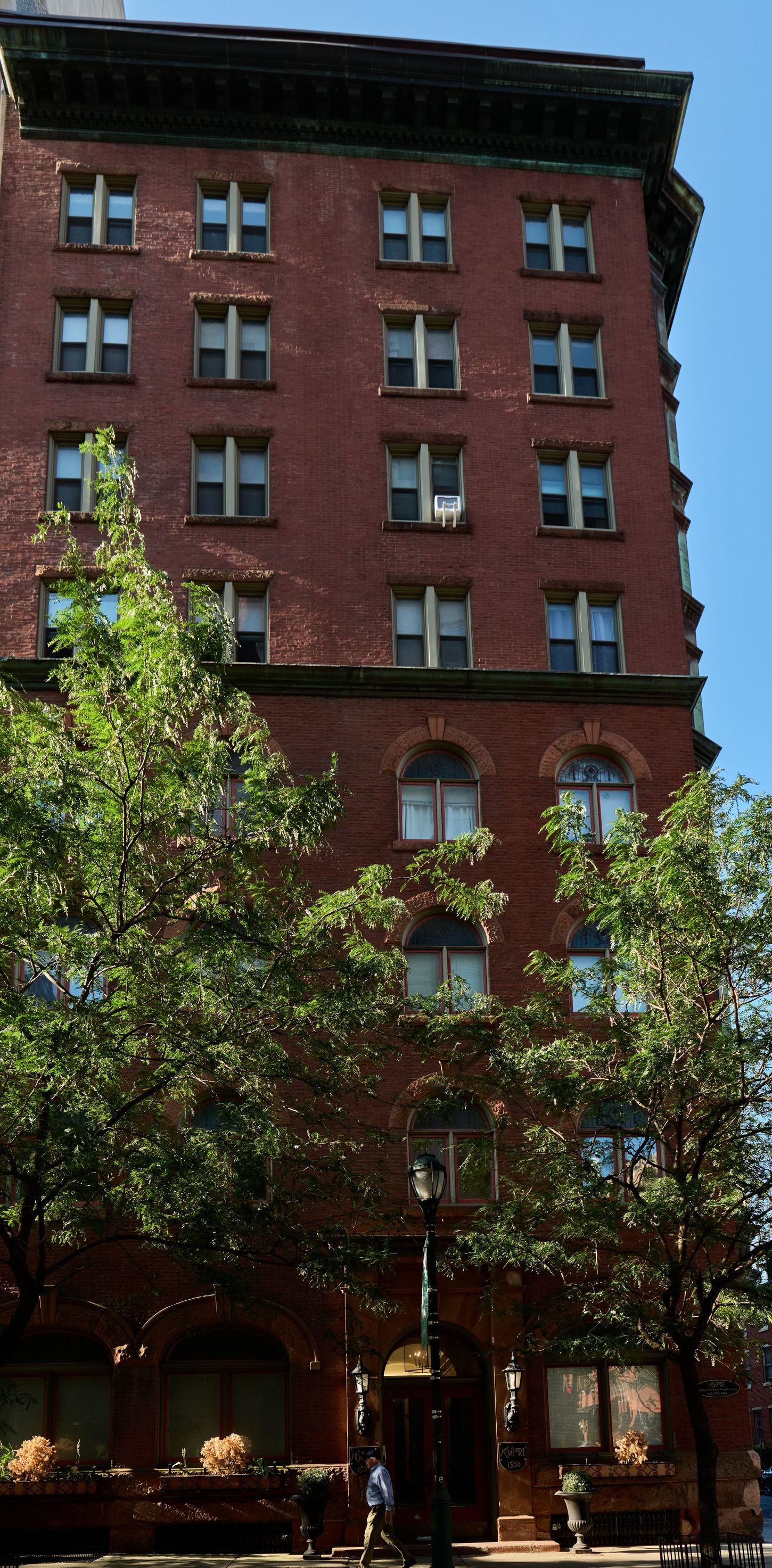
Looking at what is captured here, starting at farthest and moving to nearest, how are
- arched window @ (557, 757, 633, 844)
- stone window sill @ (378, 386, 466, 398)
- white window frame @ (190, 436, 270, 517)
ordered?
1. stone window sill @ (378, 386, 466, 398)
2. white window frame @ (190, 436, 270, 517)
3. arched window @ (557, 757, 633, 844)

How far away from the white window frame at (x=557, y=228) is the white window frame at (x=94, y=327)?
33.3ft

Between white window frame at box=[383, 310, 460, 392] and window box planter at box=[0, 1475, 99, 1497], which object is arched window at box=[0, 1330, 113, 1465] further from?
white window frame at box=[383, 310, 460, 392]

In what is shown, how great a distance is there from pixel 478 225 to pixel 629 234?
12.9 feet

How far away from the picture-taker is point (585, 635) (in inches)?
1436

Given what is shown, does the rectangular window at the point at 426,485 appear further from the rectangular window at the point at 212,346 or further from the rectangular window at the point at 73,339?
the rectangular window at the point at 73,339

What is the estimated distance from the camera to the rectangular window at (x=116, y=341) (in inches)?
1490

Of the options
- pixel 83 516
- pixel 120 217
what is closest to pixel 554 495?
pixel 83 516

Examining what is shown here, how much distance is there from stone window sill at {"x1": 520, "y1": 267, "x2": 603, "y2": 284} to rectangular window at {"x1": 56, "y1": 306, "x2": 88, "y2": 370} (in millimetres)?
10870

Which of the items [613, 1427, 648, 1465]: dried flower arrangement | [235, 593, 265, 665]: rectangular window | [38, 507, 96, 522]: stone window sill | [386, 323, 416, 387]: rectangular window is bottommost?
[613, 1427, 648, 1465]: dried flower arrangement

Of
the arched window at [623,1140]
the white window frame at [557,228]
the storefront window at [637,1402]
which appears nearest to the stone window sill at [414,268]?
the white window frame at [557,228]

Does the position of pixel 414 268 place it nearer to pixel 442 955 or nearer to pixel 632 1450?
pixel 442 955

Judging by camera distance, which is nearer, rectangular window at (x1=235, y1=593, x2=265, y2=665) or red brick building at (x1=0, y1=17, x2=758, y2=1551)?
red brick building at (x1=0, y1=17, x2=758, y2=1551)

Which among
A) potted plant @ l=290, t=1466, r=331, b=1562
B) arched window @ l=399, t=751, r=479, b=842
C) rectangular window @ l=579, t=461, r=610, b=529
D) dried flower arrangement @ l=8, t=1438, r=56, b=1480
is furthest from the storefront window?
rectangular window @ l=579, t=461, r=610, b=529

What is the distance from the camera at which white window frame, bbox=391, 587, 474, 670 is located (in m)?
35.8
